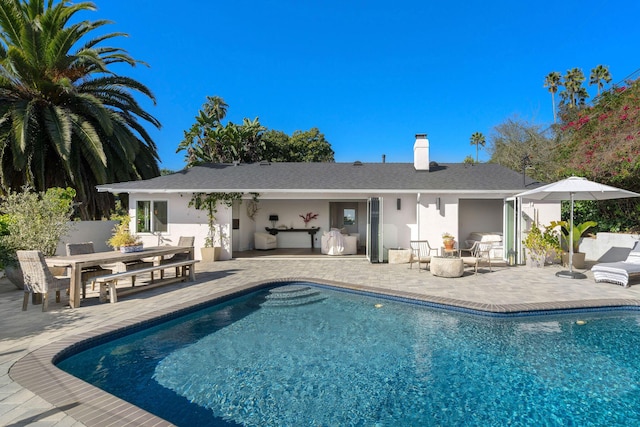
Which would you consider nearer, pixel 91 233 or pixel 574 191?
pixel 574 191

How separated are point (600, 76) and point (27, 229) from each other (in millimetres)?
48277

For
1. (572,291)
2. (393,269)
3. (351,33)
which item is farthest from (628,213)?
(351,33)

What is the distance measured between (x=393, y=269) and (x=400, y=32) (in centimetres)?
1512

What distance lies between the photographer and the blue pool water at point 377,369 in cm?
386

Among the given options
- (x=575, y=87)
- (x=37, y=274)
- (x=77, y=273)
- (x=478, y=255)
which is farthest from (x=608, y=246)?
(x=575, y=87)

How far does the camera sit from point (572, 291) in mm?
8352

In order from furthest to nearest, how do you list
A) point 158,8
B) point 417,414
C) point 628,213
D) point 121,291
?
point 158,8 < point 628,213 < point 121,291 < point 417,414

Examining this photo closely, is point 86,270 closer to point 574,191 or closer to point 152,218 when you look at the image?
point 152,218

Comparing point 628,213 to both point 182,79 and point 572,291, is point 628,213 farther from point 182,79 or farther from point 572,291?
point 182,79

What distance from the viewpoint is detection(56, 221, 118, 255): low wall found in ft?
43.3

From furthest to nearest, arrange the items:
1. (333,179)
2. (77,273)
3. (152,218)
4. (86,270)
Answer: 1. (333,179)
2. (152,218)
3. (86,270)
4. (77,273)

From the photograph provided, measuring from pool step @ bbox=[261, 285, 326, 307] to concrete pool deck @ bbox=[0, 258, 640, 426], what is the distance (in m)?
0.51

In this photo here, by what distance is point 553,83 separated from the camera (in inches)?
1469

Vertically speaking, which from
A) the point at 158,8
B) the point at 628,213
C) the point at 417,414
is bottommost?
the point at 417,414
